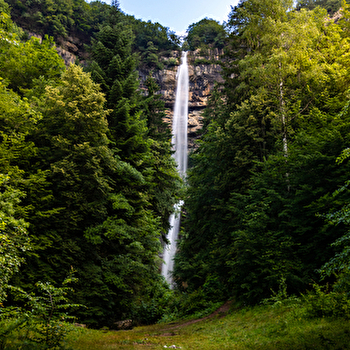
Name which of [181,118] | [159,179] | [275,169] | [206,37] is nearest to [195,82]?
[181,118]

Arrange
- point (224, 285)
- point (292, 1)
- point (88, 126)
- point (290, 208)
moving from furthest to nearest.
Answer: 1. point (292, 1)
2. point (224, 285)
3. point (88, 126)
4. point (290, 208)

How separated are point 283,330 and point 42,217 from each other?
9477mm

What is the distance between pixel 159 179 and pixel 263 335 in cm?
1300

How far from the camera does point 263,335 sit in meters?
7.52

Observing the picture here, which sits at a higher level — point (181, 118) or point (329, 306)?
point (181, 118)

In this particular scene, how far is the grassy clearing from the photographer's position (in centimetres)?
583

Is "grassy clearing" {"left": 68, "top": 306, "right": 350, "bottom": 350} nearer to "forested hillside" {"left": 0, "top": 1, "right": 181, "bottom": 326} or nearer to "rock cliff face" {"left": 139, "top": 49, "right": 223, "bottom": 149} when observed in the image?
"forested hillside" {"left": 0, "top": 1, "right": 181, "bottom": 326}

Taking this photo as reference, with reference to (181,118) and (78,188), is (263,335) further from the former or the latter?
(181,118)

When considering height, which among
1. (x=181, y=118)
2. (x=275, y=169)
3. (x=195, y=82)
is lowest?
(x=275, y=169)

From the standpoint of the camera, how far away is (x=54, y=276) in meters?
10.7

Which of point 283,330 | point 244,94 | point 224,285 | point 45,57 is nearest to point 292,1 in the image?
point 244,94

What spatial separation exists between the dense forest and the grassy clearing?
0.98 meters

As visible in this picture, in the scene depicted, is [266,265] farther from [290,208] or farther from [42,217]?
[42,217]

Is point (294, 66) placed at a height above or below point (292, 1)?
below
